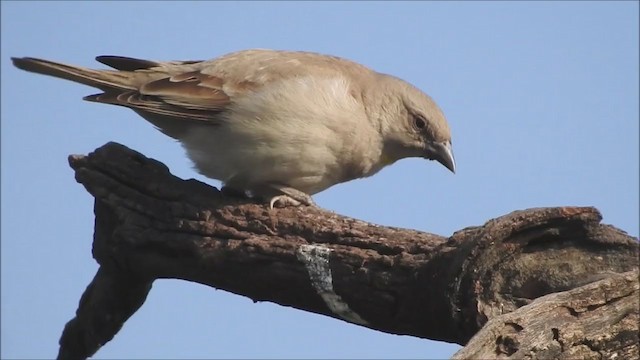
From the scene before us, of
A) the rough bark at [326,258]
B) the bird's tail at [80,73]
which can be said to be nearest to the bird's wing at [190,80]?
the bird's tail at [80,73]

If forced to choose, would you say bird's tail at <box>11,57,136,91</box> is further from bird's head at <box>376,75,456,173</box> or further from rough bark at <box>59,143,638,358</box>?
bird's head at <box>376,75,456,173</box>

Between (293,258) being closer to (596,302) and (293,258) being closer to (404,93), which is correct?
(596,302)

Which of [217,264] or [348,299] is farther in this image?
[217,264]

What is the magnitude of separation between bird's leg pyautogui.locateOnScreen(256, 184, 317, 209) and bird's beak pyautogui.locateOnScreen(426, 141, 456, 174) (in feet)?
3.51

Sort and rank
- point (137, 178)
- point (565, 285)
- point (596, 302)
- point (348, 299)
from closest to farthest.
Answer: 1. point (596, 302)
2. point (565, 285)
3. point (348, 299)
4. point (137, 178)

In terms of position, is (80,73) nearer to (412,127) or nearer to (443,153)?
(412,127)

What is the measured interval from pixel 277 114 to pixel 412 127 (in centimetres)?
114

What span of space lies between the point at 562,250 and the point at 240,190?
2304 mm

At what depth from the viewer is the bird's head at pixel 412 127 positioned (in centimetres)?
688

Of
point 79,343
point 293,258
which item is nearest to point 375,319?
point 293,258

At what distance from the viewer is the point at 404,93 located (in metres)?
6.98

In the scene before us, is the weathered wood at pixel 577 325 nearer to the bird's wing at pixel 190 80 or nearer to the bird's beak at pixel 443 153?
the bird's beak at pixel 443 153

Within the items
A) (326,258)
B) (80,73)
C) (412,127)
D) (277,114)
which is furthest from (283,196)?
(80,73)

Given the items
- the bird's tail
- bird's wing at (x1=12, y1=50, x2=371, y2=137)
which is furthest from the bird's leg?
the bird's tail
